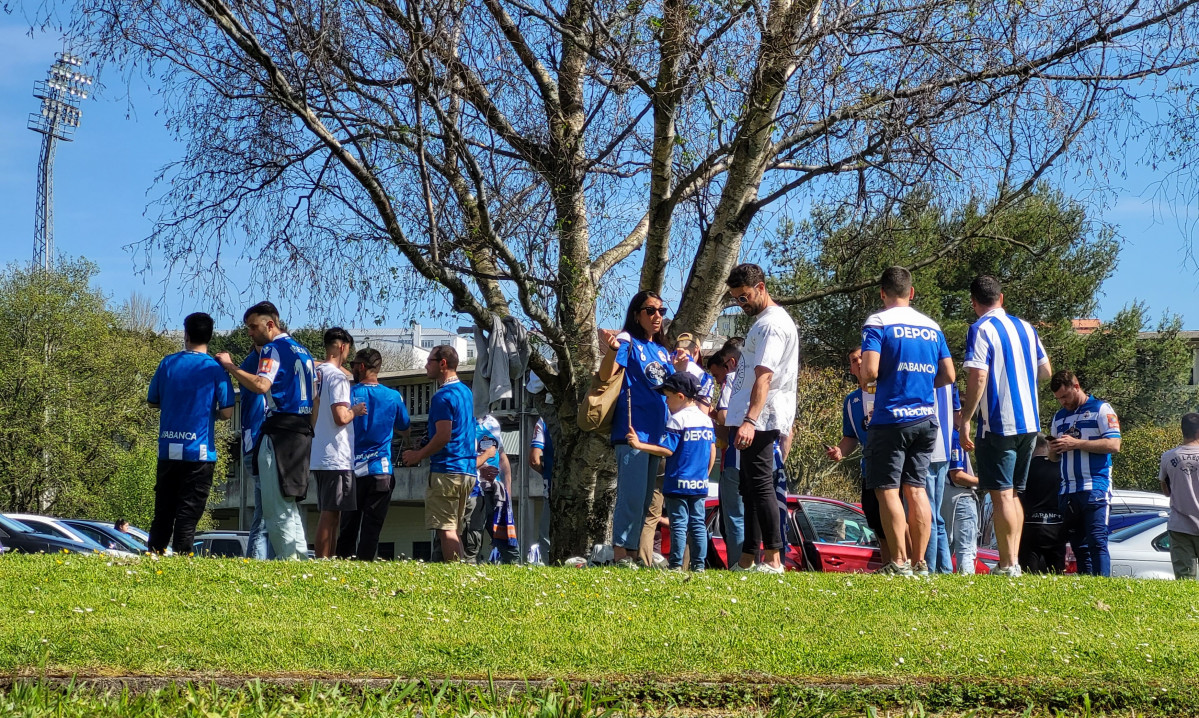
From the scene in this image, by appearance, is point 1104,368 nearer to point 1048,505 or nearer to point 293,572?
point 1048,505

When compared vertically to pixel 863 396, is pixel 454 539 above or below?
below

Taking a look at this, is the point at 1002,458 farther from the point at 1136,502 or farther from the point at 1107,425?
the point at 1136,502

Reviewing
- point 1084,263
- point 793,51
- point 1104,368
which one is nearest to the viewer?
point 793,51

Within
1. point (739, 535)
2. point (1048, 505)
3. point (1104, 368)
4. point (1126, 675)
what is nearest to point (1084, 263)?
point (1104, 368)

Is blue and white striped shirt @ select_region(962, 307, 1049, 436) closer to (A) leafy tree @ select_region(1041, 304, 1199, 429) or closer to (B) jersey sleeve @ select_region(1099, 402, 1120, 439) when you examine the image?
(B) jersey sleeve @ select_region(1099, 402, 1120, 439)

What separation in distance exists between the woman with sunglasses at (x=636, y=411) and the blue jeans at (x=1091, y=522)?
3753 mm

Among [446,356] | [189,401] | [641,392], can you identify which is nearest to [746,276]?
[641,392]

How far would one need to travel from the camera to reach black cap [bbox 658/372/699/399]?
29.8ft

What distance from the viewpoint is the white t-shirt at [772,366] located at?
27.3ft

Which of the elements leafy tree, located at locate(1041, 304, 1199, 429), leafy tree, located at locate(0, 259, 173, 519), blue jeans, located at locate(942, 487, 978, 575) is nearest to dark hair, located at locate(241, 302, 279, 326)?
blue jeans, located at locate(942, 487, 978, 575)

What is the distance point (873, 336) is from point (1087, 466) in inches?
118

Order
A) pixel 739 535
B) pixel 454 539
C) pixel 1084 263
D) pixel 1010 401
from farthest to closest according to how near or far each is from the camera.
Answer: pixel 1084 263, pixel 454 539, pixel 739 535, pixel 1010 401

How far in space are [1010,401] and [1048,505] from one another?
2.28m

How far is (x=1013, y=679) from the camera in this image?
5285mm
